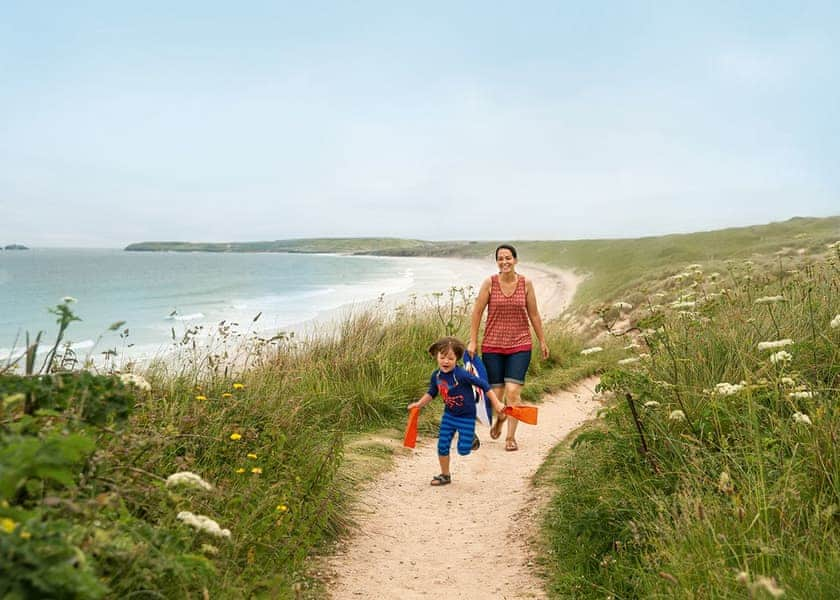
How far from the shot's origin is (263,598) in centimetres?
341

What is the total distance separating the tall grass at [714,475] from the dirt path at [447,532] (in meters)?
0.40

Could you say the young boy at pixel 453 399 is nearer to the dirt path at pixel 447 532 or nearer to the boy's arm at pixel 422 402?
the boy's arm at pixel 422 402

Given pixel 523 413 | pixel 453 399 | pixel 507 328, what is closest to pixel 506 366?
pixel 507 328

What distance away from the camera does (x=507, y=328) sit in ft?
26.1

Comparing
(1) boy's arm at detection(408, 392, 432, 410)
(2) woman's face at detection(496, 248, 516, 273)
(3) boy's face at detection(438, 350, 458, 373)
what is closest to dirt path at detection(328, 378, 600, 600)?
(1) boy's arm at detection(408, 392, 432, 410)

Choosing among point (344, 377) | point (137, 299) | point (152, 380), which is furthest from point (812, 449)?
point (137, 299)

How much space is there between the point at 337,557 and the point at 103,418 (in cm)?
276

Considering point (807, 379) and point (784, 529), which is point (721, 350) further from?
point (784, 529)

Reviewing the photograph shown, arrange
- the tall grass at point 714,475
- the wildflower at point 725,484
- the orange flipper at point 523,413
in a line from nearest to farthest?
the tall grass at point 714,475 < the wildflower at point 725,484 < the orange flipper at point 523,413

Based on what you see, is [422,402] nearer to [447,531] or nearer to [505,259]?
[447,531]

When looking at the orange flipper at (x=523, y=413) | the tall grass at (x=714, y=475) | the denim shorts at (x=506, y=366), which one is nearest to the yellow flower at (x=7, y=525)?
the tall grass at (x=714, y=475)

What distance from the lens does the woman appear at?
7.94 m

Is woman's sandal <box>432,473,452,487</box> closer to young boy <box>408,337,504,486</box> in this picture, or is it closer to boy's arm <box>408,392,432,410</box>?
young boy <box>408,337,504,486</box>

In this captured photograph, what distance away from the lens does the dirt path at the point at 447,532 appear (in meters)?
4.66
